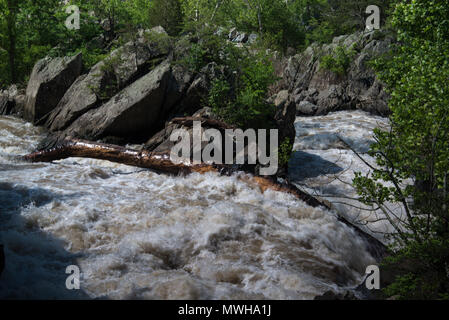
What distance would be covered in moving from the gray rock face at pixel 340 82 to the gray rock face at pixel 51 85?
10.9 m

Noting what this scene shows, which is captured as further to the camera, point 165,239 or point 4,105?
point 4,105

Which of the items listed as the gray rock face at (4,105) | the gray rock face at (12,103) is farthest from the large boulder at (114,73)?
the gray rock face at (4,105)

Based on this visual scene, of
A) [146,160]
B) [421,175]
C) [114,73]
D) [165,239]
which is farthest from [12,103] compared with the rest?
[421,175]

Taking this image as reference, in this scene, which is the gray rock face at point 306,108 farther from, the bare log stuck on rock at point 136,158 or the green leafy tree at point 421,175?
the green leafy tree at point 421,175

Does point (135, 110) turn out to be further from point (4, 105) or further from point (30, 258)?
point (4, 105)

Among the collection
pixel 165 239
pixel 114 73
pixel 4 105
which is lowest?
pixel 165 239

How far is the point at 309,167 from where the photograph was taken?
324 inches

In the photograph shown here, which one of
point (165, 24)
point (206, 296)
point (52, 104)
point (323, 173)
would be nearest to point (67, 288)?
point (206, 296)

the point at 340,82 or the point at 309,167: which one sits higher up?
the point at 340,82

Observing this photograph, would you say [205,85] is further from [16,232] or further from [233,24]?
[233,24]

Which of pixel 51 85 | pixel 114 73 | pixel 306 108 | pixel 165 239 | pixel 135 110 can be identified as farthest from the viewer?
pixel 306 108

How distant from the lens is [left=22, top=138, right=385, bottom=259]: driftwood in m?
5.71

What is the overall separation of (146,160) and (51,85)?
6.39 meters

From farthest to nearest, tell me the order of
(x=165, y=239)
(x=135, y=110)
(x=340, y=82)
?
(x=340, y=82) → (x=135, y=110) → (x=165, y=239)
